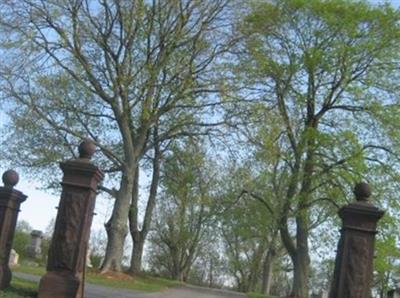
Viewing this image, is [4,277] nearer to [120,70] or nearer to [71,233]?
[71,233]

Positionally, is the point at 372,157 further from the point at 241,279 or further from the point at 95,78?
the point at 241,279

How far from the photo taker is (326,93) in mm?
34500

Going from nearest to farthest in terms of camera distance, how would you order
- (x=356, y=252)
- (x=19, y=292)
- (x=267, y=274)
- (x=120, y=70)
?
1. (x=356, y=252)
2. (x=19, y=292)
3. (x=120, y=70)
4. (x=267, y=274)

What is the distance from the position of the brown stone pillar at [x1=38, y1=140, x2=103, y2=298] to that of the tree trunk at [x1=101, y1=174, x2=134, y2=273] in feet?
56.0

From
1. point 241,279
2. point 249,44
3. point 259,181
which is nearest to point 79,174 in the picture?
point 249,44

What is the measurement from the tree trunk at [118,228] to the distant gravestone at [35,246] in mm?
10719

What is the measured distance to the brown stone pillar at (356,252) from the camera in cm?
1030

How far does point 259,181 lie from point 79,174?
2694 centimetres

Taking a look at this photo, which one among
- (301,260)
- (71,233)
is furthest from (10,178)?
A: (301,260)

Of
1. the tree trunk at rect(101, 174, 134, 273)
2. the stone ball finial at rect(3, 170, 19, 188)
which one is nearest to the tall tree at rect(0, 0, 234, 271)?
the tree trunk at rect(101, 174, 134, 273)

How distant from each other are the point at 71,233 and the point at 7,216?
76.1 inches

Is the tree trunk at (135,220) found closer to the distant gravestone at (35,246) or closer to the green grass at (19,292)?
the distant gravestone at (35,246)

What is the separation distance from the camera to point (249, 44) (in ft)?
93.7

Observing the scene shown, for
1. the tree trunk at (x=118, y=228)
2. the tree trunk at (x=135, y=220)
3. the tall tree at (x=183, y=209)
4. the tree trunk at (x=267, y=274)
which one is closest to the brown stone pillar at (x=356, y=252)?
the tree trunk at (x=118, y=228)
